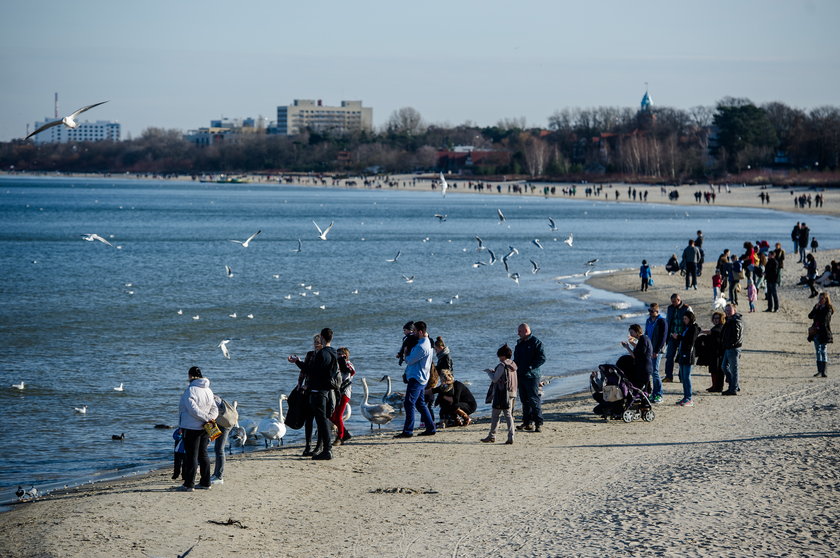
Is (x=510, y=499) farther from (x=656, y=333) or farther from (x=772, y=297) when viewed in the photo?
(x=772, y=297)

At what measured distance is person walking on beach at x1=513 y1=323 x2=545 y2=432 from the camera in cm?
1307

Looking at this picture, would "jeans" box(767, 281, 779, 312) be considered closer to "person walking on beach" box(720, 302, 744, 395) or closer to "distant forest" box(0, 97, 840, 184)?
"person walking on beach" box(720, 302, 744, 395)

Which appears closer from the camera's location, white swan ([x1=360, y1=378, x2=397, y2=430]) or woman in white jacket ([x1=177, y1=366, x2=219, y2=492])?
woman in white jacket ([x1=177, y1=366, x2=219, y2=492])

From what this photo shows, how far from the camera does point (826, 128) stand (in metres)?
126

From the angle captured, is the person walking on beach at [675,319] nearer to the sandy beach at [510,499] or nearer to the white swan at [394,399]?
the sandy beach at [510,499]

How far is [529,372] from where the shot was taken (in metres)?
13.3

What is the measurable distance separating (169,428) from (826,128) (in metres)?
125

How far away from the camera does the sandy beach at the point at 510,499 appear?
30.6 ft

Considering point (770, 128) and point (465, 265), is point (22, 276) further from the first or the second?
point (770, 128)

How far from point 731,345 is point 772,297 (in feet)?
40.3

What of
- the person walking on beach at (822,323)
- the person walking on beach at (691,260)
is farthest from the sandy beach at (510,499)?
the person walking on beach at (691,260)

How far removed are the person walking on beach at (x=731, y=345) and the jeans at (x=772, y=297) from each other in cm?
1097

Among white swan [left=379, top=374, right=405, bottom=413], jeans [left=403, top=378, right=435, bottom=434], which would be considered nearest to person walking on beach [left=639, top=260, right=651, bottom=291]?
white swan [left=379, top=374, right=405, bottom=413]

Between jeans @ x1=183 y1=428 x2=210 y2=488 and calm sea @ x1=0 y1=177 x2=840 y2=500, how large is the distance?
3168 millimetres
